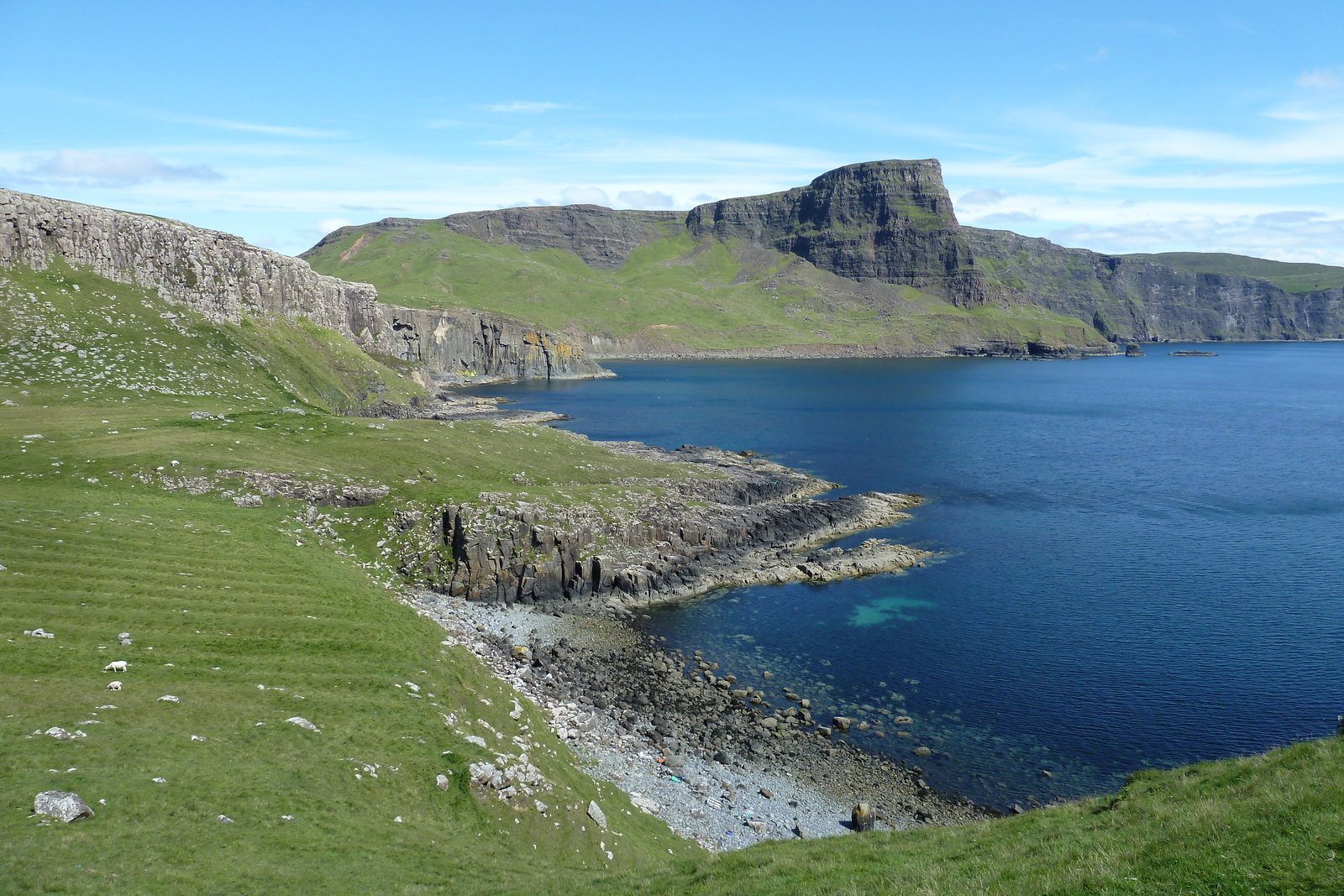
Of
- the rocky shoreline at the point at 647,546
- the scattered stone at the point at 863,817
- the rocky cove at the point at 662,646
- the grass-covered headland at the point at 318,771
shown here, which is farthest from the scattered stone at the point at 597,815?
the rocky shoreline at the point at 647,546

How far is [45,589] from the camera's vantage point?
33812 millimetres

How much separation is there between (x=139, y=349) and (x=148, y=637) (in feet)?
279

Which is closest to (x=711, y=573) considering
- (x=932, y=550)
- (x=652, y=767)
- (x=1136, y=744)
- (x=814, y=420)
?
(x=932, y=550)

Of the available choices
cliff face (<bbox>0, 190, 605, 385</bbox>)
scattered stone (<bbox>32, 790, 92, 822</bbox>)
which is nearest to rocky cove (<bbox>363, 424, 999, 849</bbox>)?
scattered stone (<bbox>32, 790, 92, 822</bbox>)

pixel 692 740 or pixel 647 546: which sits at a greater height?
pixel 647 546

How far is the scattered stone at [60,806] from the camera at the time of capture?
63.7 feet

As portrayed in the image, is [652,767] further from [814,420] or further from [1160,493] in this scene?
[814,420]

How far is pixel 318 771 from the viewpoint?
25453mm

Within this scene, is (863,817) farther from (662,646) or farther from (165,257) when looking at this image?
(165,257)

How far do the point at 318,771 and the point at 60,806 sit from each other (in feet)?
23.6

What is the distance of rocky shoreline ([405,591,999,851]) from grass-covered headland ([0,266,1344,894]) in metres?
3.84

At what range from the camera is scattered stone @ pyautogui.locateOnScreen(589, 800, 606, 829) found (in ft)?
94.3

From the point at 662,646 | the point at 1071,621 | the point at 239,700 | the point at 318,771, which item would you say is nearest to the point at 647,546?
the point at 662,646

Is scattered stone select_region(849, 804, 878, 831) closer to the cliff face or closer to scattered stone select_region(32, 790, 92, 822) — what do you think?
scattered stone select_region(32, 790, 92, 822)
